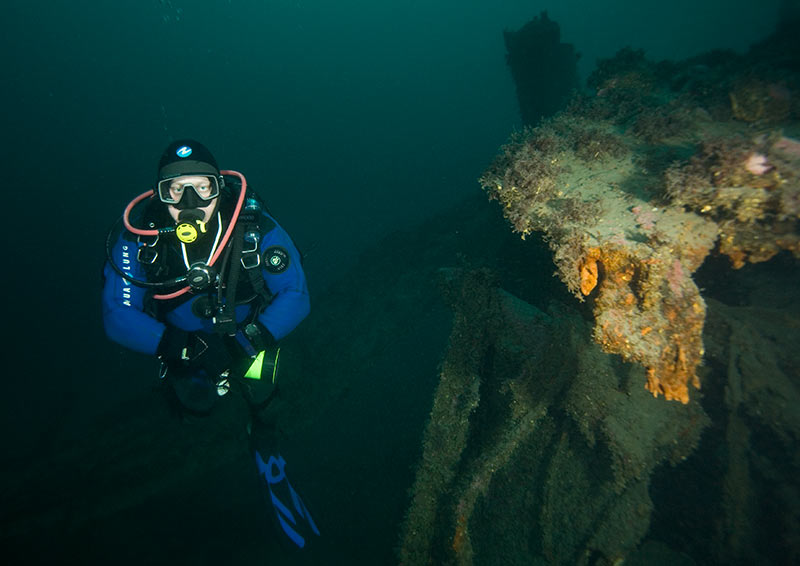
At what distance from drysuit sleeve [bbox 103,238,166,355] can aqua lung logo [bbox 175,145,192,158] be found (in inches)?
41.2

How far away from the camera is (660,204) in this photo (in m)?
2.47

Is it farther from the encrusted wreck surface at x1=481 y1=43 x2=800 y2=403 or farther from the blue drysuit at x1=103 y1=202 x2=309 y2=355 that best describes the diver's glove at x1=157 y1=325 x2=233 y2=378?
the encrusted wreck surface at x1=481 y1=43 x2=800 y2=403

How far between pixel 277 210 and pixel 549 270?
28020 millimetres

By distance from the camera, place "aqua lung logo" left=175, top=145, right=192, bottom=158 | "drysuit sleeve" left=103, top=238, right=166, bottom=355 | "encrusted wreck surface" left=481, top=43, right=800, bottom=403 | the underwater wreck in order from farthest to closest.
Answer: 1. "aqua lung logo" left=175, top=145, right=192, bottom=158
2. "drysuit sleeve" left=103, top=238, right=166, bottom=355
3. the underwater wreck
4. "encrusted wreck surface" left=481, top=43, right=800, bottom=403

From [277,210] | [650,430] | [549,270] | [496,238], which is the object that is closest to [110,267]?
[549,270]

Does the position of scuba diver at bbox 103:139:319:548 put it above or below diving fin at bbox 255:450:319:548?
above

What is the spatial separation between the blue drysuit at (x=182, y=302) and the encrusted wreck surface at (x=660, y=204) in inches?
89.2

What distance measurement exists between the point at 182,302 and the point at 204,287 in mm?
561

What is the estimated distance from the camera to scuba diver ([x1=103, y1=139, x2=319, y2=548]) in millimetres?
3381

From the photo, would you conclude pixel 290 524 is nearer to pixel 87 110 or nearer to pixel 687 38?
pixel 687 38

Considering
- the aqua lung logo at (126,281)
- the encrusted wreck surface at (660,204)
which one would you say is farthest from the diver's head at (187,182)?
the encrusted wreck surface at (660,204)

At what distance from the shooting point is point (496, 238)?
17.9 feet

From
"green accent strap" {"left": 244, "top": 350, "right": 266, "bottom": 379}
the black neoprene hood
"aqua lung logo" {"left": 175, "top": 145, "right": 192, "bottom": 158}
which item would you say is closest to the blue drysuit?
"green accent strap" {"left": 244, "top": 350, "right": 266, "bottom": 379}

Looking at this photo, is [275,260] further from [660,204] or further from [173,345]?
[660,204]
